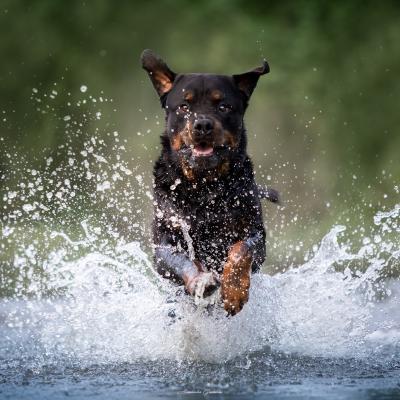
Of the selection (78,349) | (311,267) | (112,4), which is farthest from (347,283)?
(112,4)

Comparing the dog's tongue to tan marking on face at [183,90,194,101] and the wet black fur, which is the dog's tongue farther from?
tan marking on face at [183,90,194,101]

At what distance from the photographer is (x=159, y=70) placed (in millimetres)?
6629

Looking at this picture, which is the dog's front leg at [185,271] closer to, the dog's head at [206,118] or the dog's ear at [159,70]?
the dog's head at [206,118]

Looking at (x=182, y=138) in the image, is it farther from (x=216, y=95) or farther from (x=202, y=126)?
(x=216, y=95)

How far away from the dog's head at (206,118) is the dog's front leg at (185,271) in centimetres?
49

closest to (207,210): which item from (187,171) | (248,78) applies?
(187,171)

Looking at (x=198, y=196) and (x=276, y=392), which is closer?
(x=276, y=392)

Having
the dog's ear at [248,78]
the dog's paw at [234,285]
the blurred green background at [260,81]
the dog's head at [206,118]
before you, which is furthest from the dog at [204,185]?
the blurred green background at [260,81]

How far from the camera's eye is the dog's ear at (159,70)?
660cm

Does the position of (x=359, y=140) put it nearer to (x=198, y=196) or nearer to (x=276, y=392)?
(x=198, y=196)

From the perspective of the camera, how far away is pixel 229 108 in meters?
6.32

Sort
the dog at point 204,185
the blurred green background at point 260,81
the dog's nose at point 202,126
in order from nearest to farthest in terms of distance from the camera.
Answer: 1. the dog's nose at point 202,126
2. the dog at point 204,185
3. the blurred green background at point 260,81

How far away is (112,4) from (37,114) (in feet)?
8.97

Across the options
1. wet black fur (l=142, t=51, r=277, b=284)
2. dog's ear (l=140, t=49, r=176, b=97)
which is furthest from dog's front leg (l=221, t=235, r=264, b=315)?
dog's ear (l=140, t=49, r=176, b=97)
